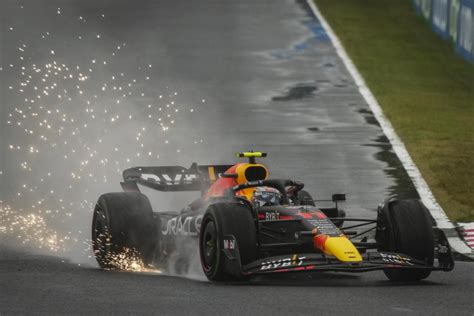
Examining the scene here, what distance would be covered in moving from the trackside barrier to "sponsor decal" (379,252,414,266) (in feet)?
63.2

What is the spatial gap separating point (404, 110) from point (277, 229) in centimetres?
1494

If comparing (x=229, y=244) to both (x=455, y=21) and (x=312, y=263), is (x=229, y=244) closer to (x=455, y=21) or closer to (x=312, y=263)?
(x=312, y=263)

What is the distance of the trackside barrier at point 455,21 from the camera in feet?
111

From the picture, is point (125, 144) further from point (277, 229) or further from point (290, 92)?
point (277, 229)

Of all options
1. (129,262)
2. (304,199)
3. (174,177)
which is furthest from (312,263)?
(174,177)

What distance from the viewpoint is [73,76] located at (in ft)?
106

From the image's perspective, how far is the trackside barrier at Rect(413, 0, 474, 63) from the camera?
33750 mm

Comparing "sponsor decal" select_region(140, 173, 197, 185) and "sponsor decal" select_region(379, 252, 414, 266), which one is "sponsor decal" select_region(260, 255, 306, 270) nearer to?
"sponsor decal" select_region(379, 252, 414, 266)

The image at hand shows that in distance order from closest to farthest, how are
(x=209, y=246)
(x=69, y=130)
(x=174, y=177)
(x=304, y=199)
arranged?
(x=209, y=246)
(x=304, y=199)
(x=174, y=177)
(x=69, y=130)

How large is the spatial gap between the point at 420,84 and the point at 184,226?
58.6 ft

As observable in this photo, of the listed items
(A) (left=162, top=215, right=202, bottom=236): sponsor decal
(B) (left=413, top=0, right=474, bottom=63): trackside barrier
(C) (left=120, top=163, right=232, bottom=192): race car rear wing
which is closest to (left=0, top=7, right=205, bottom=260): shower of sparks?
(A) (left=162, top=215, right=202, bottom=236): sponsor decal

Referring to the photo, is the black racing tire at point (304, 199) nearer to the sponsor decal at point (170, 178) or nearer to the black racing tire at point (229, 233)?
the sponsor decal at point (170, 178)

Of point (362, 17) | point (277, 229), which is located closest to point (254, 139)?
point (277, 229)

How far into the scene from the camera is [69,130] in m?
25.3
